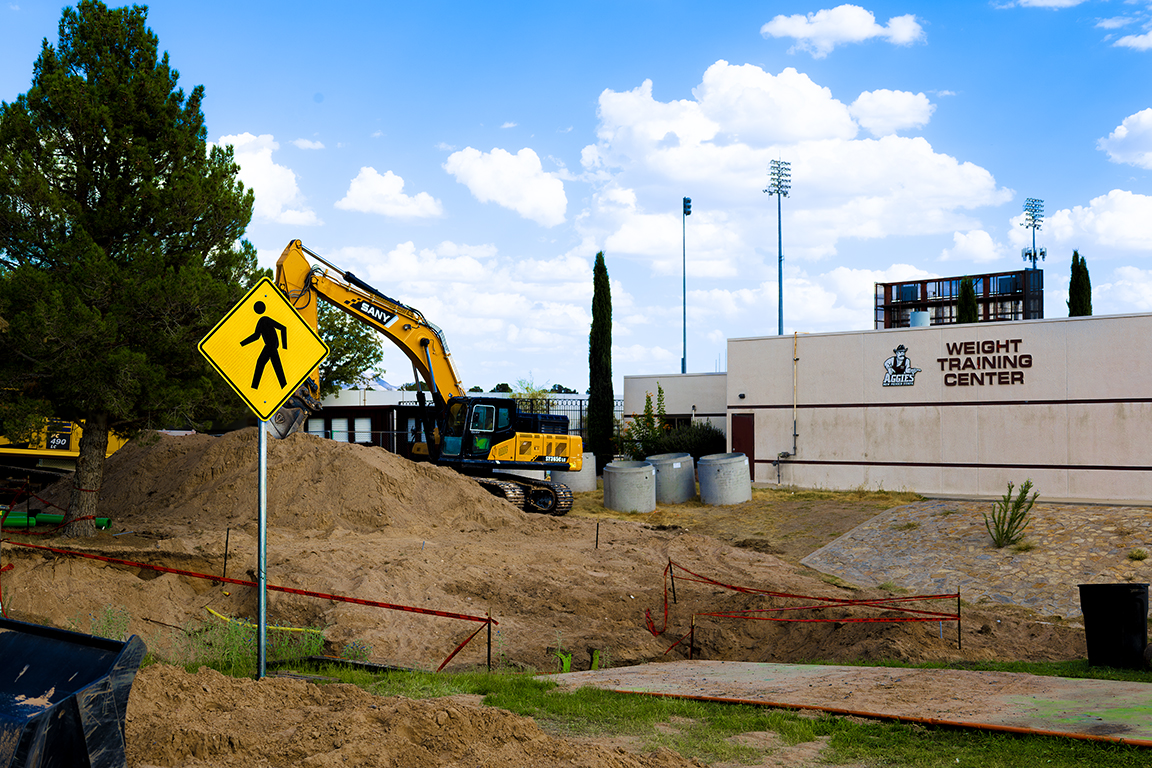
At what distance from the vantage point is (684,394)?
3316cm

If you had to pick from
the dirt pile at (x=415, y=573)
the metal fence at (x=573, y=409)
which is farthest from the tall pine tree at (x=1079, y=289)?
the dirt pile at (x=415, y=573)

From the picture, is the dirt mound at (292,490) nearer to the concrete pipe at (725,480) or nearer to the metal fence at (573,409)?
the concrete pipe at (725,480)

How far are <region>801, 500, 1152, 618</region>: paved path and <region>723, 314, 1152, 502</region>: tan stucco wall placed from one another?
343 centimetres

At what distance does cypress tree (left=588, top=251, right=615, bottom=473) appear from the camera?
33875 mm

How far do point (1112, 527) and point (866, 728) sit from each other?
53.2 feet

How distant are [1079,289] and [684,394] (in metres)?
23.9

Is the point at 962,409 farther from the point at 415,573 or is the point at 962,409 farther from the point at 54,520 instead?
the point at 54,520

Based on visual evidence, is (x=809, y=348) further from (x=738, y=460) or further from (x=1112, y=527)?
(x=1112, y=527)

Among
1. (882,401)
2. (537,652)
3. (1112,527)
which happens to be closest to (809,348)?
(882,401)

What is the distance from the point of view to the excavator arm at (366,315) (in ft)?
70.1

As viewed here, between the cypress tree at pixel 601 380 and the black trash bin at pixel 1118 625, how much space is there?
24573mm

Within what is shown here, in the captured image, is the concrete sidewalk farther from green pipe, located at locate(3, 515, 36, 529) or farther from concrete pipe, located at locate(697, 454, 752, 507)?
concrete pipe, located at locate(697, 454, 752, 507)

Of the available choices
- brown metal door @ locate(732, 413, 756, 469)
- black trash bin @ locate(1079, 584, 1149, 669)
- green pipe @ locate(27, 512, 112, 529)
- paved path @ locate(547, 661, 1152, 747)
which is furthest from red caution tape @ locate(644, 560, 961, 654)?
brown metal door @ locate(732, 413, 756, 469)

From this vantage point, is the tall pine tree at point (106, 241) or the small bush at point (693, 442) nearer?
the tall pine tree at point (106, 241)
